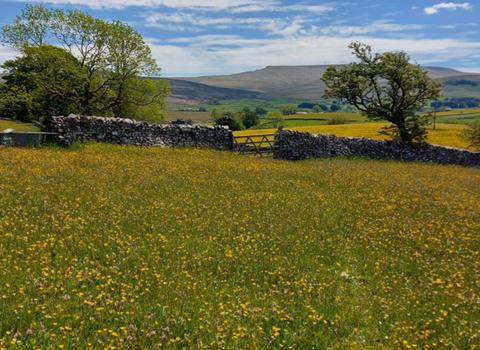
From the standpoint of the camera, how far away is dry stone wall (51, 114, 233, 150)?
19969 millimetres

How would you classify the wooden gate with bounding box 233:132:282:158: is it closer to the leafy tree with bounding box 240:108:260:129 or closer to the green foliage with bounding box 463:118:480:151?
the green foliage with bounding box 463:118:480:151

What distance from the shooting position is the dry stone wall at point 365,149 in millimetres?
28703

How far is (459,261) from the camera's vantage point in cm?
707

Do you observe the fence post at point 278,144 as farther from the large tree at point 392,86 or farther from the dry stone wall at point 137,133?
the large tree at point 392,86

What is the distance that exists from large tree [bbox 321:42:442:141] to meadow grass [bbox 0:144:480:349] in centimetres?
3032

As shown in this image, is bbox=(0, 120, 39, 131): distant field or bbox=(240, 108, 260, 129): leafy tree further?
bbox=(240, 108, 260, 129): leafy tree

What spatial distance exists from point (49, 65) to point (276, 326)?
41.3 metres

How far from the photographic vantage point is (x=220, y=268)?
605 centimetres

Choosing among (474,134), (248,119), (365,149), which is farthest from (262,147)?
(248,119)

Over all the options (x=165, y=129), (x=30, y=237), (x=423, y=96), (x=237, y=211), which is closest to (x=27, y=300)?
(x=30, y=237)

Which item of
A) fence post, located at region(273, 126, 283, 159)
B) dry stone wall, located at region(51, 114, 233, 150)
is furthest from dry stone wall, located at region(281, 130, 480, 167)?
dry stone wall, located at region(51, 114, 233, 150)

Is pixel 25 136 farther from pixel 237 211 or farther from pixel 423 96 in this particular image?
pixel 423 96

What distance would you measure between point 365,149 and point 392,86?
10.6 metres

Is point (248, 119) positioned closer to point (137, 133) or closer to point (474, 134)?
point (474, 134)
